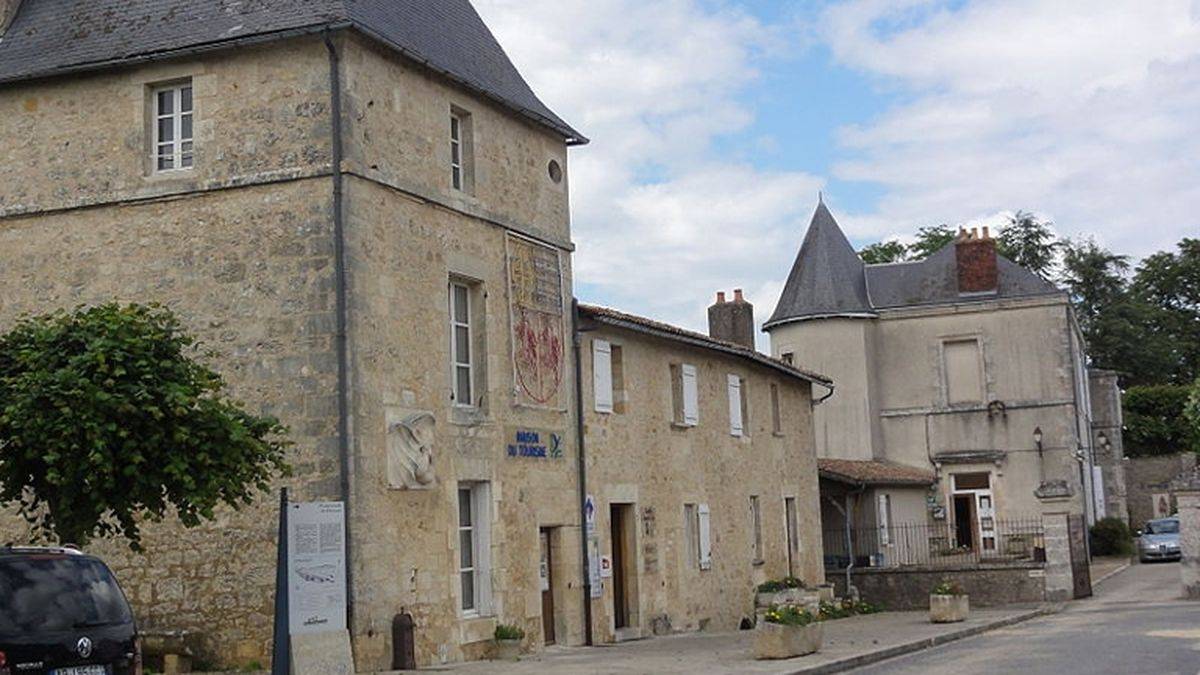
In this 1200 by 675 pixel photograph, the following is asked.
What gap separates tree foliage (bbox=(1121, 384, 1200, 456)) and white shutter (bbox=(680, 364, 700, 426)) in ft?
133

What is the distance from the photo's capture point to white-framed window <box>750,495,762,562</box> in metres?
27.1

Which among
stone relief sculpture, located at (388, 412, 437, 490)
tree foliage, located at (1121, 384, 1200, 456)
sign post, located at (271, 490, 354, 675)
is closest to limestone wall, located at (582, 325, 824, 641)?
stone relief sculpture, located at (388, 412, 437, 490)

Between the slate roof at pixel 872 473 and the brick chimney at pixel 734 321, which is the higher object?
the brick chimney at pixel 734 321

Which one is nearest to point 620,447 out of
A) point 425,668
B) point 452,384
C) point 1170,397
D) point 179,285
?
point 452,384

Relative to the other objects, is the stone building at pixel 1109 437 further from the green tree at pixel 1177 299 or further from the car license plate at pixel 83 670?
the car license plate at pixel 83 670

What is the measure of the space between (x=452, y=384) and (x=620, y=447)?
15.6 feet

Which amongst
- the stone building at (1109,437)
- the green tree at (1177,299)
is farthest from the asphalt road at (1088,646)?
the green tree at (1177,299)

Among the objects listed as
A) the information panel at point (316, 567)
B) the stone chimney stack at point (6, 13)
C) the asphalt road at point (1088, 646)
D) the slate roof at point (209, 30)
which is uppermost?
the stone chimney stack at point (6, 13)

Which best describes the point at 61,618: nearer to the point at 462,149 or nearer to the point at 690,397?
the point at 462,149

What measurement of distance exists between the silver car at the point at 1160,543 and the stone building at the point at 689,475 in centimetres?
1405

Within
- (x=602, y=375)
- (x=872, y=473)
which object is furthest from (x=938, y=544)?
(x=602, y=375)

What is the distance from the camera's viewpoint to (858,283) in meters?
41.9

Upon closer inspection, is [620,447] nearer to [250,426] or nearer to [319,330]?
[319,330]

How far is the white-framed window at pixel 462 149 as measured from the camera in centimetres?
1848
